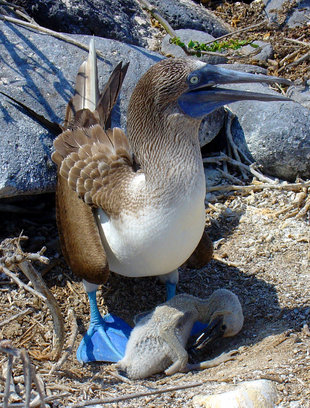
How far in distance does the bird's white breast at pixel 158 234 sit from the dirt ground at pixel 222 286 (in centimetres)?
65

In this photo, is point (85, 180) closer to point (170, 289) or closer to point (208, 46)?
point (170, 289)

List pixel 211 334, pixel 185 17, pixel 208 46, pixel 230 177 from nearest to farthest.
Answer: pixel 211 334
pixel 230 177
pixel 208 46
pixel 185 17

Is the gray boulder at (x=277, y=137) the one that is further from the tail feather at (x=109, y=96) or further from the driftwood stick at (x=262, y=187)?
the tail feather at (x=109, y=96)

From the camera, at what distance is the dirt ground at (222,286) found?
364cm

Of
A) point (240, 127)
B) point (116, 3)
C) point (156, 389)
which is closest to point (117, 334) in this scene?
point (156, 389)

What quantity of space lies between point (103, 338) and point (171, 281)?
59 centimetres

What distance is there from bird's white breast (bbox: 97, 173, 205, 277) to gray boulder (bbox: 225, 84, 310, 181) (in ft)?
6.08

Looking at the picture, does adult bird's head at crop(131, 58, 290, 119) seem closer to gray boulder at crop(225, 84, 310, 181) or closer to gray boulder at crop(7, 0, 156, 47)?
gray boulder at crop(225, 84, 310, 181)

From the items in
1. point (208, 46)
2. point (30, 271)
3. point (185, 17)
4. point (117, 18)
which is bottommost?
point (30, 271)

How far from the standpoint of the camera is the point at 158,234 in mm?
3893

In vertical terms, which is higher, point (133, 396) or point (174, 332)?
point (133, 396)

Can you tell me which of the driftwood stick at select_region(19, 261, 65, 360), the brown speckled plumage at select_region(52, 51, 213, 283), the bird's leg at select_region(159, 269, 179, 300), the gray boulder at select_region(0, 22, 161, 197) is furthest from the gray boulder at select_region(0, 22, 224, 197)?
the driftwood stick at select_region(19, 261, 65, 360)

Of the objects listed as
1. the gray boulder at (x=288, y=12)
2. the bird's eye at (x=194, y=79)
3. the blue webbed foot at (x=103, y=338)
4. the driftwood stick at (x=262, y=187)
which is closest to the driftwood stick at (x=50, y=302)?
the blue webbed foot at (x=103, y=338)

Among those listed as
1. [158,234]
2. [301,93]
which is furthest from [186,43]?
[158,234]
